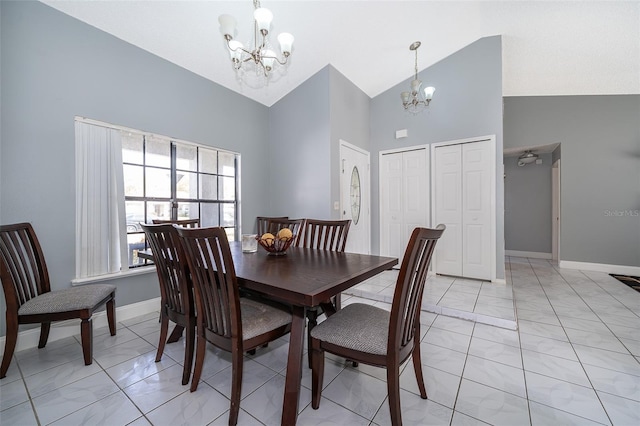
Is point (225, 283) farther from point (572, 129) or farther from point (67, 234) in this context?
point (572, 129)

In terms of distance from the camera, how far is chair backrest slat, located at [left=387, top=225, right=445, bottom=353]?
1107 mm

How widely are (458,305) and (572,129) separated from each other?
14.0 feet

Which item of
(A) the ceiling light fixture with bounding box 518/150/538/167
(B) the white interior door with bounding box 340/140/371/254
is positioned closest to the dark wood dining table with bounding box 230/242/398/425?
(B) the white interior door with bounding box 340/140/371/254

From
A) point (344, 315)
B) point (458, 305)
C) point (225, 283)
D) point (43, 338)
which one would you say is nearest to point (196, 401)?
point (225, 283)

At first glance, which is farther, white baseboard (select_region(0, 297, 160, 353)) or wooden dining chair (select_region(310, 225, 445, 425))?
white baseboard (select_region(0, 297, 160, 353))

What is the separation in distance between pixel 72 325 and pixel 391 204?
4321 mm

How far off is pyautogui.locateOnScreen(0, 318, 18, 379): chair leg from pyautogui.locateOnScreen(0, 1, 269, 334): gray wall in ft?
1.63

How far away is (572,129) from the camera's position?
442 cm

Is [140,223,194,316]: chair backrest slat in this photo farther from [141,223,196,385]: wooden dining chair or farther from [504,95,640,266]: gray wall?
[504,95,640,266]: gray wall

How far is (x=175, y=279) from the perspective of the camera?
165 centimetres

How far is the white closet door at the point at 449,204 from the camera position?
3.81m

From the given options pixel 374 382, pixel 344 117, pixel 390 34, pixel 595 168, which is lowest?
pixel 374 382

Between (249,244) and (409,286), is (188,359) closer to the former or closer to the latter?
(249,244)

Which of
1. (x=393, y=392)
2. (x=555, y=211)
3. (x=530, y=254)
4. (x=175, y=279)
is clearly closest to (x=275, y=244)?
(x=175, y=279)
